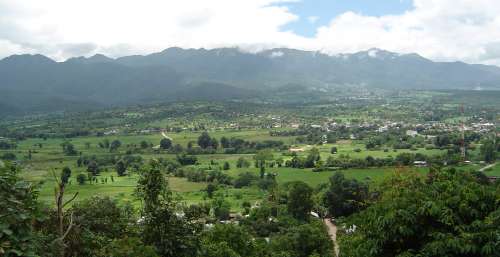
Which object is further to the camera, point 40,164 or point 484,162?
point 40,164

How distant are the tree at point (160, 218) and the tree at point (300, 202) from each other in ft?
92.1

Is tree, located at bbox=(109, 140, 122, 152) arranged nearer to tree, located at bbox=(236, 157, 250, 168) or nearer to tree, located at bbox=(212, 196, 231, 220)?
tree, located at bbox=(236, 157, 250, 168)

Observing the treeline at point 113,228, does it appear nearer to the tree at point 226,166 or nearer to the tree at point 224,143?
the tree at point 226,166

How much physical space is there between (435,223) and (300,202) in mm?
31507

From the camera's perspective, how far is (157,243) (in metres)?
10.7

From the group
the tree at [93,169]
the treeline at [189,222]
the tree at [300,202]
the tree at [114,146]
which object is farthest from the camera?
the tree at [114,146]

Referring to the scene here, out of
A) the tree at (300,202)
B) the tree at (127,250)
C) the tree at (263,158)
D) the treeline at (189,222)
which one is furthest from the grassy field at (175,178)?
the tree at (127,250)

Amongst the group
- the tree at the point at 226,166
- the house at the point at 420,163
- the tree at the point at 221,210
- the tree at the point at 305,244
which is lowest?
the tree at the point at 226,166

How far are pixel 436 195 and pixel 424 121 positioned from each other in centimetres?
11952

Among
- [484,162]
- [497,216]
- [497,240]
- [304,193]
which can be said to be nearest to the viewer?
[497,240]

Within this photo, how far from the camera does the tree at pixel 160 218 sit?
34.9 ft

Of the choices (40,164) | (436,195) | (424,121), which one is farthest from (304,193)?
(424,121)

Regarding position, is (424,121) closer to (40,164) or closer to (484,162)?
(484,162)

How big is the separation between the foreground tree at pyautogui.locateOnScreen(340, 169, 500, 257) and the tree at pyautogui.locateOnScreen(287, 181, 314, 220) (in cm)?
3024
